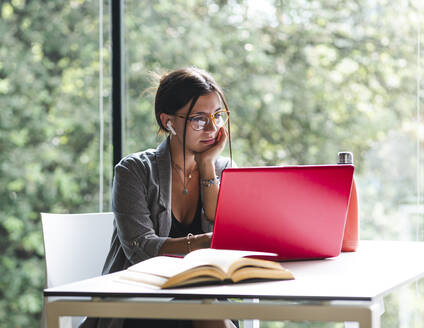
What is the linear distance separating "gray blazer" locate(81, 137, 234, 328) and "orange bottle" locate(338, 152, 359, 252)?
505 millimetres

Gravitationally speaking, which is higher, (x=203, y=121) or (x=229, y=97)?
(x=229, y=97)

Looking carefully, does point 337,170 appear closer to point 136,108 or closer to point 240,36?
point 240,36

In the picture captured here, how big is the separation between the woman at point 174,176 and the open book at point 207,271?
45 centimetres

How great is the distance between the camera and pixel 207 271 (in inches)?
41.0

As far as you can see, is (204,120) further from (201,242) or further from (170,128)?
(201,242)

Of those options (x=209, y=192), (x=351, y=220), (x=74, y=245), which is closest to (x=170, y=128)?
(x=209, y=192)

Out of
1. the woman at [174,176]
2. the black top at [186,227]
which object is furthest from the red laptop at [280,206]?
the black top at [186,227]

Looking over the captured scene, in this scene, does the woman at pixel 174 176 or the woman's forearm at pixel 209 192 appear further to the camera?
the woman's forearm at pixel 209 192

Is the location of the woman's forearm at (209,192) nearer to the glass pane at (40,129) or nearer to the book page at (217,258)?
the book page at (217,258)

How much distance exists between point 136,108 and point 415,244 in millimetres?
1683

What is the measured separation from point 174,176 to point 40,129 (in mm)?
1403

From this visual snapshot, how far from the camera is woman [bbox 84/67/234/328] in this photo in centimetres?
167

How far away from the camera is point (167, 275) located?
1059 mm

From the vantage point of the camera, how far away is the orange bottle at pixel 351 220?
1382 millimetres
